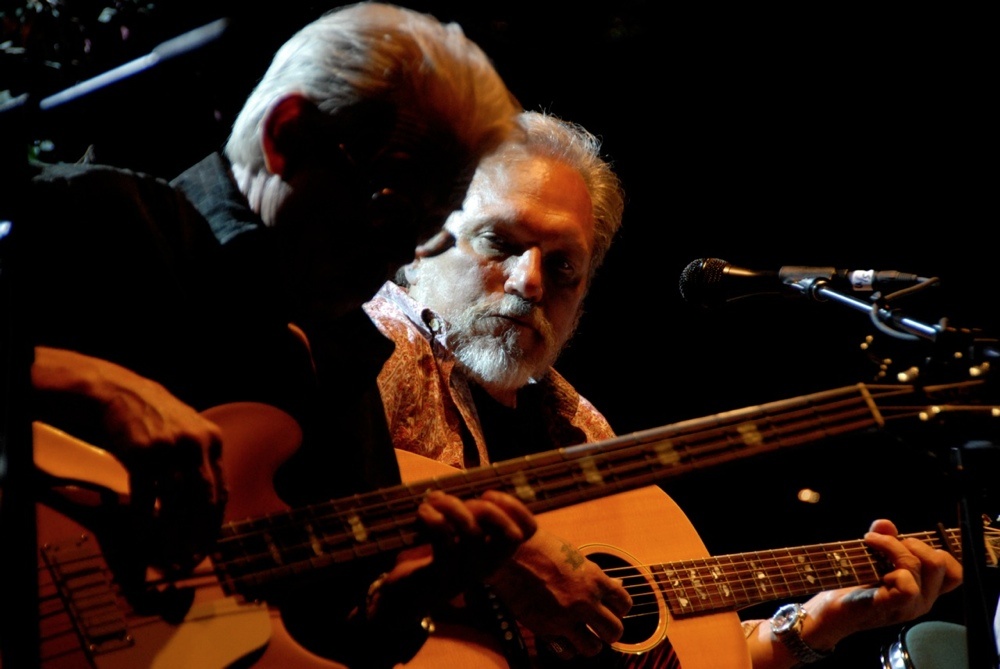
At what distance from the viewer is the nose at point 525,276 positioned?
3424 millimetres

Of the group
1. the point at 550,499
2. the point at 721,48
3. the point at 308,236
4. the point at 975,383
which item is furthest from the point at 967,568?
the point at 721,48

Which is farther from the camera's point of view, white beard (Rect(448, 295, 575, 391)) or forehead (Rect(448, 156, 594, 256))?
forehead (Rect(448, 156, 594, 256))

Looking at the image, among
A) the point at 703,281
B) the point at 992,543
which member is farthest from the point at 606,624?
the point at 992,543

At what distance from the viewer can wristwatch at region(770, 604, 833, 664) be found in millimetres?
3281

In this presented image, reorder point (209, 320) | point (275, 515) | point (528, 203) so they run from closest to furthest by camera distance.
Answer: point (275, 515)
point (209, 320)
point (528, 203)

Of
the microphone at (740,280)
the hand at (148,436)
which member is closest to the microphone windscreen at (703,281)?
the microphone at (740,280)

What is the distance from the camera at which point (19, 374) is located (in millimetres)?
1274

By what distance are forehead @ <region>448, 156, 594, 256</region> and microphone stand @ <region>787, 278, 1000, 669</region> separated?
1395mm

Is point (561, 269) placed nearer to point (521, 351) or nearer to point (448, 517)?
point (521, 351)

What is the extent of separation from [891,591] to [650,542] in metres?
0.89

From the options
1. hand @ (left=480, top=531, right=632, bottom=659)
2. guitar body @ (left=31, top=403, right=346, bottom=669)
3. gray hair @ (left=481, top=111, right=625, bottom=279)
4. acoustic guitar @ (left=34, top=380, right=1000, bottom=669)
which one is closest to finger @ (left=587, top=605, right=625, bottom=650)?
hand @ (left=480, top=531, right=632, bottom=659)

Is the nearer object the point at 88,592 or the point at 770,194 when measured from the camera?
the point at 88,592

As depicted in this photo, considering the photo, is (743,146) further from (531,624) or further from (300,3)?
(531,624)

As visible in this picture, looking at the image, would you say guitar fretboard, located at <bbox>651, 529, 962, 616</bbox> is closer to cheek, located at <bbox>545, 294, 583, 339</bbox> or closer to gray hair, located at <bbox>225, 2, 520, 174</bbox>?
cheek, located at <bbox>545, 294, 583, 339</bbox>
